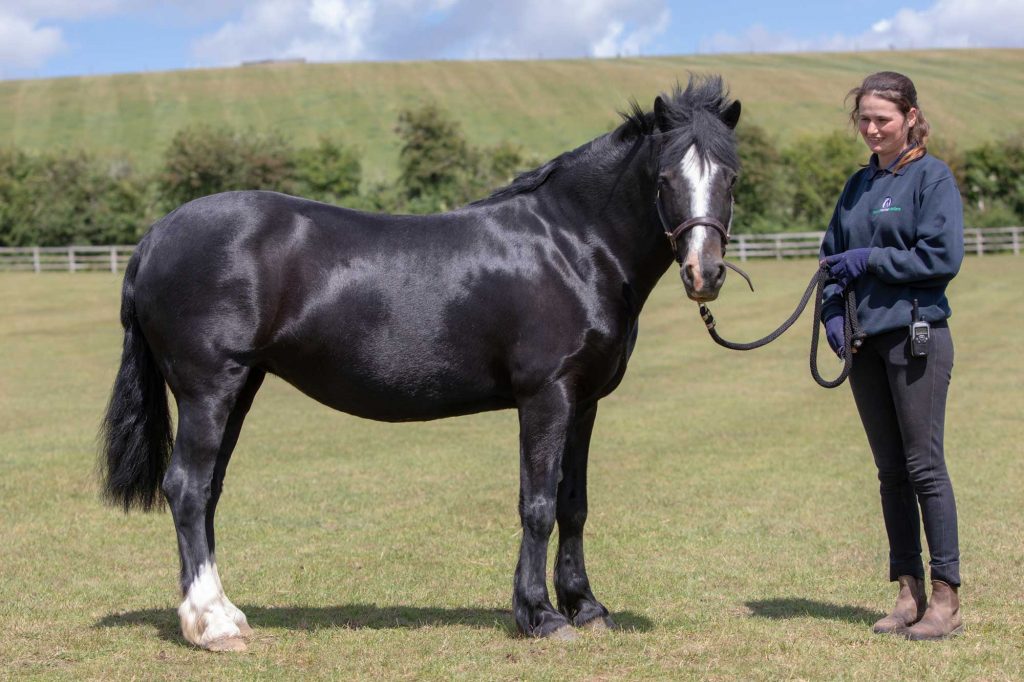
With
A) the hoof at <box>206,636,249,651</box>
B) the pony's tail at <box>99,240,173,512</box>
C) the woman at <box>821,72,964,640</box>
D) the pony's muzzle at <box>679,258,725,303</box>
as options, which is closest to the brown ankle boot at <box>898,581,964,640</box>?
the woman at <box>821,72,964,640</box>

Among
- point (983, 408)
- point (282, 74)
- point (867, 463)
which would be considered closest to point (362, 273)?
point (867, 463)

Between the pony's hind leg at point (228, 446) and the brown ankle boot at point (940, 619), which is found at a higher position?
the pony's hind leg at point (228, 446)

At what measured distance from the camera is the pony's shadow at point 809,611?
17.6ft

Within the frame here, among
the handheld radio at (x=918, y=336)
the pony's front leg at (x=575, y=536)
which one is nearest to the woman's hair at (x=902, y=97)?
the handheld radio at (x=918, y=336)

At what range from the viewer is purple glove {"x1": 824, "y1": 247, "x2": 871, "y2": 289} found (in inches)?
189

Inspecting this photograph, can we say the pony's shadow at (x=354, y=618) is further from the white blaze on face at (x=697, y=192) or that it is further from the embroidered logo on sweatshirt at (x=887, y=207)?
the embroidered logo on sweatshirt at (x=887, y=207)

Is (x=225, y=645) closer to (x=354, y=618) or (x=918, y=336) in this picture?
(x=354, y=618)

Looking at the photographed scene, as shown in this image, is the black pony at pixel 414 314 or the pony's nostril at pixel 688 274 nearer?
the pony's nostril at pixel 688 274

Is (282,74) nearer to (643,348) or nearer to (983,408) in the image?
(643,348)

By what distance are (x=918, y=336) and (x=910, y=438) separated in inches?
19.6

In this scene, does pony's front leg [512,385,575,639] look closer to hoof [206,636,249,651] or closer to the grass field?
the grass field

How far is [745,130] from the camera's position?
4888 cm

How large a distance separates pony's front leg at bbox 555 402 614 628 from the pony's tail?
207cm

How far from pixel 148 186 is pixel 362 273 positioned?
46.2 meters
